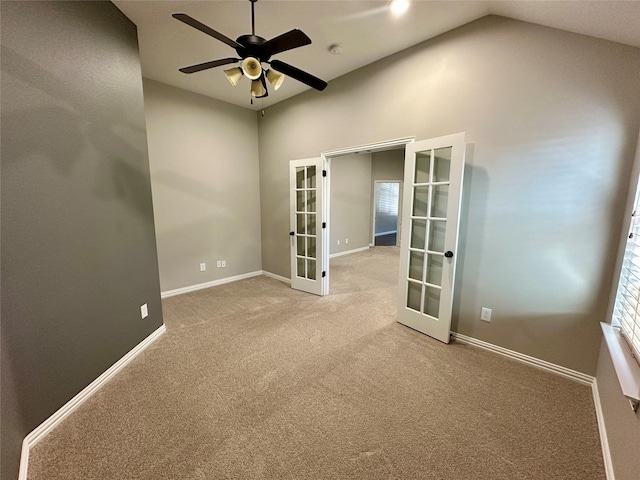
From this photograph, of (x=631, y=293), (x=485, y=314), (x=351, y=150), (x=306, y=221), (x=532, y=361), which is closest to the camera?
(x=631, y=293)

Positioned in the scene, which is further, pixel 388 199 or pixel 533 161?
pixel 388 199

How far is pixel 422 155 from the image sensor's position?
268cm

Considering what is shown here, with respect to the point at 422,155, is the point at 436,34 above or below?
above

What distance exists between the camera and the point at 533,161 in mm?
2125

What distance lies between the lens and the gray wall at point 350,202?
6.43 m

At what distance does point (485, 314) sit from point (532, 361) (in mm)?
493

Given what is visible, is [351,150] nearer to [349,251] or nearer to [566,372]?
[566,372]

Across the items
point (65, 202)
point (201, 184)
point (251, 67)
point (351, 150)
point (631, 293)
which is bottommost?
point (631, 293)

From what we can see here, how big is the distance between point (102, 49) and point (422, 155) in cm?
291

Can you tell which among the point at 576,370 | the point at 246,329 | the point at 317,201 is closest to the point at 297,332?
the point at 246,329

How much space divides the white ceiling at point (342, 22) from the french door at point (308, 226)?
134 centimetres

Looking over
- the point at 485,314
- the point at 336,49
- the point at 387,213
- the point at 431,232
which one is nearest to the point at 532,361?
the point at 485,314

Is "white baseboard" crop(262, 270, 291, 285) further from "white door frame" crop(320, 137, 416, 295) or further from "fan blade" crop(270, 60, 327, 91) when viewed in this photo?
"fan blade" crop(270, 60, 327, 91)

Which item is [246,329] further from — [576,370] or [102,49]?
[576,370]
